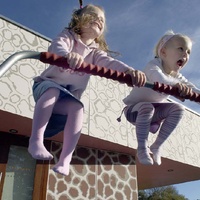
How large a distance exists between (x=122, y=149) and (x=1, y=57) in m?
2.35

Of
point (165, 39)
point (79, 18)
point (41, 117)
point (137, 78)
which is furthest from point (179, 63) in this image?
point (41, 117)

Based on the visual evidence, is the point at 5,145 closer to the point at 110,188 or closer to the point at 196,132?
the point at 110,188

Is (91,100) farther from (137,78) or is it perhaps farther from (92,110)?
(137,78)

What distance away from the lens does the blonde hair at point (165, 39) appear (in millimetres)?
1889

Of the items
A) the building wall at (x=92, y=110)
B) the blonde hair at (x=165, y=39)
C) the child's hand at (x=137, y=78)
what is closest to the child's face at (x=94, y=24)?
the child's hand at (x=137, y=78)

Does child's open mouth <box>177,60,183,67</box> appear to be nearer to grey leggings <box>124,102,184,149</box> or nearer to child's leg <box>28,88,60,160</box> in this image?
grey leggings <box>124,102,184,149</box>

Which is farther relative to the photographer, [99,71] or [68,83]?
[68,83]

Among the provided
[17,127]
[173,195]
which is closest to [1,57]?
[17,127]

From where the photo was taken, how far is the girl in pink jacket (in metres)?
1.38

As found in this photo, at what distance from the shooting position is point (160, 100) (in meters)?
1.97

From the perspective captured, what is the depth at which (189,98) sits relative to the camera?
1.60m

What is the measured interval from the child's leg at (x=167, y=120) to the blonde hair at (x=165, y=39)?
1.29ft

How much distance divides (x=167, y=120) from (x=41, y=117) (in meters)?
0.84

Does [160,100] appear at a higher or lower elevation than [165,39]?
lower
